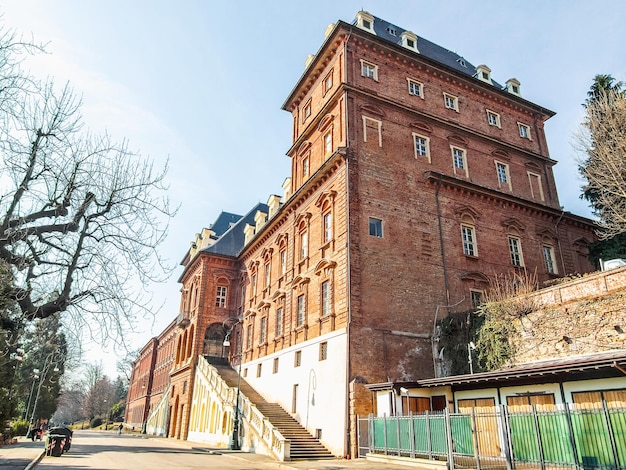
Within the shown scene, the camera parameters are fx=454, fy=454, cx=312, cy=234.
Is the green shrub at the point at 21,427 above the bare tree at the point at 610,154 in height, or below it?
below

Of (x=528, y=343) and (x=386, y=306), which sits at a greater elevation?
(x=386, y=306)

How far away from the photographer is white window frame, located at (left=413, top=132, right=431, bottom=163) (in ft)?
88.1

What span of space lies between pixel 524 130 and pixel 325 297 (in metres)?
19.8

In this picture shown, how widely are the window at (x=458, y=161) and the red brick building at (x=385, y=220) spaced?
87 mm

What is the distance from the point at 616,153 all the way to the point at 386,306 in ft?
40.6

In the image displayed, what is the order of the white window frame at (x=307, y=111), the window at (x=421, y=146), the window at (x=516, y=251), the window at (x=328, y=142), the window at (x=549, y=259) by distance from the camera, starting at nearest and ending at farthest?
the window at (x=328, y=142), the window at (x=421, y=146), the window at (x=516, y=251), the window at (x=549, y=259), the white window frame at (x=307, y=111)

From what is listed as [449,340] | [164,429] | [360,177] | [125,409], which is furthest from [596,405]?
[125,409]

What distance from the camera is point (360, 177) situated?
78.8 feet

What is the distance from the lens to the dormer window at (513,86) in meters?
33.7

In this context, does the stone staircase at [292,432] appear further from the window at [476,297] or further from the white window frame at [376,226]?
the window at [476,297]

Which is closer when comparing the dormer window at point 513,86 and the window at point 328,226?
the window at point 328,226

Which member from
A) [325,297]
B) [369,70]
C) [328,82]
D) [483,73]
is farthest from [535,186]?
[325,297]

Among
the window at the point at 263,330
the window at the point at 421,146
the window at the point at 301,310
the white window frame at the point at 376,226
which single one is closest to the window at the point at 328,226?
the white window frame at the point at 376,226

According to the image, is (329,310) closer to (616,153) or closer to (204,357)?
(616,153)
